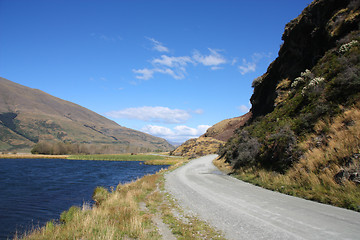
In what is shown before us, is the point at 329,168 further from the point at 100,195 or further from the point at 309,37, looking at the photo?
the point at 309,37

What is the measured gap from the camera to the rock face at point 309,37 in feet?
66.0

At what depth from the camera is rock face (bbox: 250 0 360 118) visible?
20.1 m

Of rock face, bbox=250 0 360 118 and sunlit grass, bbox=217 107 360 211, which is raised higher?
rock face, bbox=250 0 360 118

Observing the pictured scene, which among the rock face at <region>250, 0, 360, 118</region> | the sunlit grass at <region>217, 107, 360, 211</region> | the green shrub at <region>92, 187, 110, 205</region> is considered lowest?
the green shrub at <region>92, 187, 110, 205</region>

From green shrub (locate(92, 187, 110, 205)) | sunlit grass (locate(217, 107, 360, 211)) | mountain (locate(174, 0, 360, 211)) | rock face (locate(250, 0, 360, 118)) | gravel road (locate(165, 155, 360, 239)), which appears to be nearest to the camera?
gravel road (locate(165, 155, 360, 239))

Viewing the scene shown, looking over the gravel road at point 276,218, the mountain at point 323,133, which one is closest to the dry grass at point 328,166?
the mountain at point 323,133

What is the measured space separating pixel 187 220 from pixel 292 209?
4068mm

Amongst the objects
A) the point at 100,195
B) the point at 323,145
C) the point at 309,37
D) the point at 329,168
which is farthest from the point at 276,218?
the point at 309,37

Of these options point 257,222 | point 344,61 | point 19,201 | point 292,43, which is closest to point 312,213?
point 257,222

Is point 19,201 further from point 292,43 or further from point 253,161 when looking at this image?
point 292,43

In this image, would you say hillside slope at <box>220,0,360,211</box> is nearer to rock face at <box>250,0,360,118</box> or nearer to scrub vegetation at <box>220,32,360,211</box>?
scrub vegetation at <box>220,32,360,211</box>

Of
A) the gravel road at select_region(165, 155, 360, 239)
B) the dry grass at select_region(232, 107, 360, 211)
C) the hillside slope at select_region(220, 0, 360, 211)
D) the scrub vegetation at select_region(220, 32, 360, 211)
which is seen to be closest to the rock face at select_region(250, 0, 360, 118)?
the hillside slope at select_region(220, 0, 360, 211)

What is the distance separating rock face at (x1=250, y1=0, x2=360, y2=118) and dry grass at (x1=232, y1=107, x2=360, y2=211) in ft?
42.8

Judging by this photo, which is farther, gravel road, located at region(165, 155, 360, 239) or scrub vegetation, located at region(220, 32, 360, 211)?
scrub vegetation, located at region(220, 32, 360, 211)
